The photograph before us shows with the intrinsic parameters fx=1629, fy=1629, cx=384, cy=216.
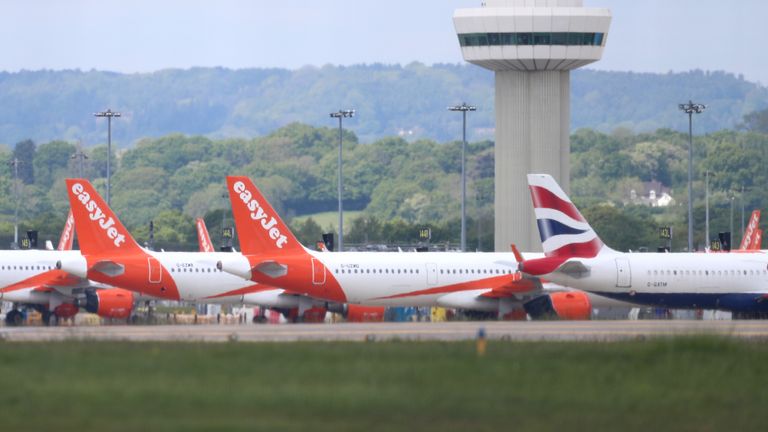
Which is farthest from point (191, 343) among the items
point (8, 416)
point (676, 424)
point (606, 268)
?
point (606, 268)

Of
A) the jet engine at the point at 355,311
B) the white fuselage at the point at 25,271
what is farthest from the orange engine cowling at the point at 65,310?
the jet engine at the point at 355,311

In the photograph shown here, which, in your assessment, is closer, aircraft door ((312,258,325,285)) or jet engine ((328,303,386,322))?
aircraft door ((312,258,325,285))

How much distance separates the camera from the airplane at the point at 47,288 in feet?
256

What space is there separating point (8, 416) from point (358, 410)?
24.8 feet

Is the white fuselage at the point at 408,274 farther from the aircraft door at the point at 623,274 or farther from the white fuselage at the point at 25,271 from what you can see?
the white fuselage at the point at 25,271

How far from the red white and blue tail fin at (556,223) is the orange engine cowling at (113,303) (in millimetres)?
19883

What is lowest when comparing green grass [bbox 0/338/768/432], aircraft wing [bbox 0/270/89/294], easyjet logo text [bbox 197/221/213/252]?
green grass [bbox 0/338/768/432]

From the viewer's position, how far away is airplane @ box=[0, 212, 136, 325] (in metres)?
78.1

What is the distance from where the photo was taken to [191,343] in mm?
52156

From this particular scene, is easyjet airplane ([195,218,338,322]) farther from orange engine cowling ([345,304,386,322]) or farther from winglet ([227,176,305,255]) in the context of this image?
winglet ([227,176,305,255])

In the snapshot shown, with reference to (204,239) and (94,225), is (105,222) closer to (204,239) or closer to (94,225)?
(94,225)

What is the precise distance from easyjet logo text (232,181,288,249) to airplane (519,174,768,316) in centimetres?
1110

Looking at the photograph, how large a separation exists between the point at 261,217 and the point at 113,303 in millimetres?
8777

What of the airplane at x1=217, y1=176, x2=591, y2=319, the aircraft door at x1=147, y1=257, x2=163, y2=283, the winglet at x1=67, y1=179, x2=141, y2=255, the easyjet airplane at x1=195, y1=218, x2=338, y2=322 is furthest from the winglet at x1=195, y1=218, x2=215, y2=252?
the winglet at x1=67, y1=179, x2=141, y2=255
